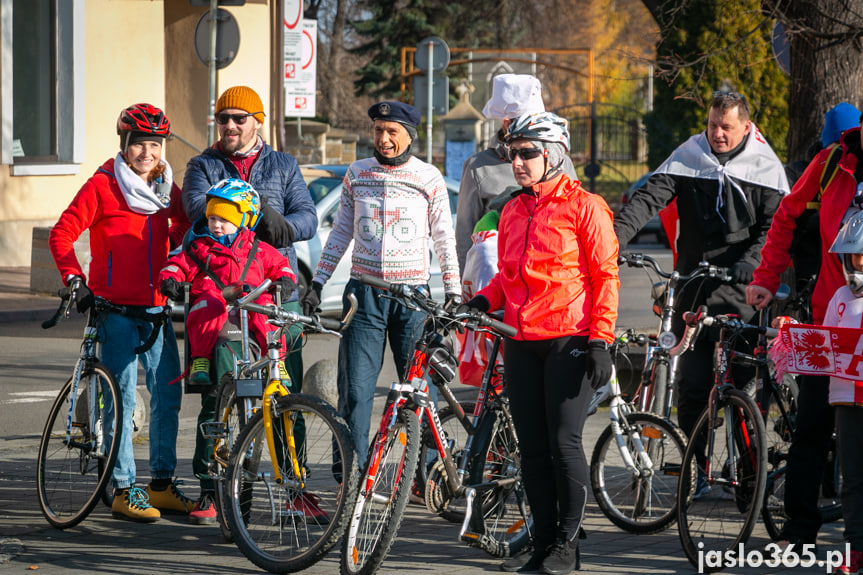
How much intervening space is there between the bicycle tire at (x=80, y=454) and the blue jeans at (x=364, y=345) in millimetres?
1081

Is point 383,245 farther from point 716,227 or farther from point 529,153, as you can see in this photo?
point 716,227

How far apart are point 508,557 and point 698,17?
22.1m

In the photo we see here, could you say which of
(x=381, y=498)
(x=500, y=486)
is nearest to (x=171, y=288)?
(x=381, y=498)

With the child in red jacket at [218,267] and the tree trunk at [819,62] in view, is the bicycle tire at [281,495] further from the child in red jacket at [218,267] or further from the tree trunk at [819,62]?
the tree trunk at [819,62]

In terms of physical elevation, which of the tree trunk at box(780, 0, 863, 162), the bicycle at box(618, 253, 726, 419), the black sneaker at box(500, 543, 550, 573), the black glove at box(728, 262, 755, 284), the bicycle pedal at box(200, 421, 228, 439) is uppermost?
the tree trunk at box(780, 0, 863, 162)

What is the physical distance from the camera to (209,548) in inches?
232

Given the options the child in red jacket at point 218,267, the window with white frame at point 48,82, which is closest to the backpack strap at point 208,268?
the child in red jacket at point 218,267

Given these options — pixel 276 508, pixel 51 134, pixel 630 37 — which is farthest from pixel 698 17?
pixel 630 37

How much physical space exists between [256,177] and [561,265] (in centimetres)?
→ 187

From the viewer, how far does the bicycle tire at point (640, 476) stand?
609 cm

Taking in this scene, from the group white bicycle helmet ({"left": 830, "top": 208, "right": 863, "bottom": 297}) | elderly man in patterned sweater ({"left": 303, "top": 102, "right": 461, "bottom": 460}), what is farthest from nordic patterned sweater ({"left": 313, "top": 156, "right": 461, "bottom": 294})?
white bicycle helmet ({"left": 830, "top": 208, "right": 863, "bottom": 297})

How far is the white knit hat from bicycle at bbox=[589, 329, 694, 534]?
1241 mm

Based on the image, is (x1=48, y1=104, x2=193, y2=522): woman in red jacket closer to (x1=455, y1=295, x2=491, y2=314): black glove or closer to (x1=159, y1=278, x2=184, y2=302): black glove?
(x1=159, y1=278, x2=184, y2=302): black glove

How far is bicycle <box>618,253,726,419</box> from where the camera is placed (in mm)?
6379
